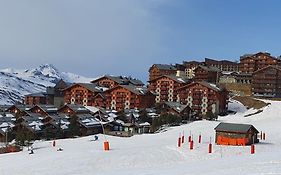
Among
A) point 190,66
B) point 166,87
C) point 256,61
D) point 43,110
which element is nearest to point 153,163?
point 43,110

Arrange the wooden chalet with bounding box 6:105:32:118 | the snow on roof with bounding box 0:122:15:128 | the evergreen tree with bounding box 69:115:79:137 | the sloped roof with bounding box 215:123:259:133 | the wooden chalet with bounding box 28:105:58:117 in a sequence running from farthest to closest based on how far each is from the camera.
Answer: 1. the wooden chalet with bounding box 6:105:32:118
2. the wooden chalet with bounding box 28:105:58:117
3. the evergreen tree with bounding box 69:115:79:137
4. the snow on roof with bounding box 0:122:15:128
5. the sloped roof with bounding box 215:123:259:133

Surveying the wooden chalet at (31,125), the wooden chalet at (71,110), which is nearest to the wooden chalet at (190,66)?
the wooden chalet at (71,110)

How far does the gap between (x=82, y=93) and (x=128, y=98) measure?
463 inches

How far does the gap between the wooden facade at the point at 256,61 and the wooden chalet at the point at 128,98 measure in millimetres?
31192

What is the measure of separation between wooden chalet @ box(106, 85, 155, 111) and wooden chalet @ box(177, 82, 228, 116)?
22.1 ft

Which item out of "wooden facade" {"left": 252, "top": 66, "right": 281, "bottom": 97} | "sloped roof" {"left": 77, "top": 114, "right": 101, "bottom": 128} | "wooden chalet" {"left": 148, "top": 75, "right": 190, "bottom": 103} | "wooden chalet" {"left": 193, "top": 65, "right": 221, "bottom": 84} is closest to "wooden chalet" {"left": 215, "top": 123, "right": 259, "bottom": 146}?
"sloped roof" {"left": 77, "top": 114, "right": 101, "bottom": 128}

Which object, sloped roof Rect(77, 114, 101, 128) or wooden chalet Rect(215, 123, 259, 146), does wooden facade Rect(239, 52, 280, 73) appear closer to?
sloped roof Rect(77, 114, 101, 128)

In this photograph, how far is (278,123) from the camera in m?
51.3

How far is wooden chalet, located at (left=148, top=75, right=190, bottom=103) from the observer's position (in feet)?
259

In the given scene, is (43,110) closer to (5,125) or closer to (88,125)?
(5,125)

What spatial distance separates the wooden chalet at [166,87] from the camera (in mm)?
79062

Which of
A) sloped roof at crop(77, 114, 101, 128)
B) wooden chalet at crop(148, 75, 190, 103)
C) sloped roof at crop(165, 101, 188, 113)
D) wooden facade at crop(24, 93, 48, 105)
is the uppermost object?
wooden chalet at crop(148, 75, 190, 103)

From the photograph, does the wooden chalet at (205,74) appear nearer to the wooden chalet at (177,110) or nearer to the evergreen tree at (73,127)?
the wooden chalet at (177,110)

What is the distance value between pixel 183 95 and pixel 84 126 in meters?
23.9
